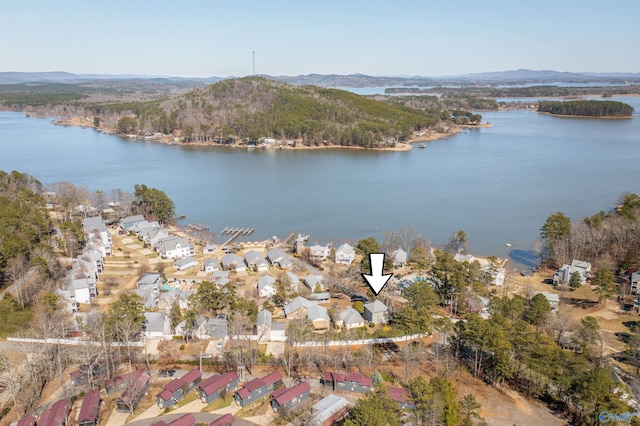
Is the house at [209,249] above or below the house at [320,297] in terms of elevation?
above

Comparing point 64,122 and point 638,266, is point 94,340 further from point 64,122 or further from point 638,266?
point 64,122

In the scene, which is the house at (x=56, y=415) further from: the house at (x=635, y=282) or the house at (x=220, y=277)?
the house at (x=635, y=282)

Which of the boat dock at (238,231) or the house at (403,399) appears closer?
the house at (403,399)

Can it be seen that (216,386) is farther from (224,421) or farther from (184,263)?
(184,263)

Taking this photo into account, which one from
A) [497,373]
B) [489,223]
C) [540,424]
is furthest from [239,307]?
[489,223]

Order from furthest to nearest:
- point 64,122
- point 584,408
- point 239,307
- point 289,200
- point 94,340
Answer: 1. point 64,122
2. point 289,200
3. point 239,307
4. point 94,340
5. point 584,408

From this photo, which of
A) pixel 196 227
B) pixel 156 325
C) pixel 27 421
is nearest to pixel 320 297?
pixel 156 325

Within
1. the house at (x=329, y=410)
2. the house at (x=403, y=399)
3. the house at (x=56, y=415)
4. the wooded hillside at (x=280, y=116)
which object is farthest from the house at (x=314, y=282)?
the wooded hillside at (x=280, y=116)
